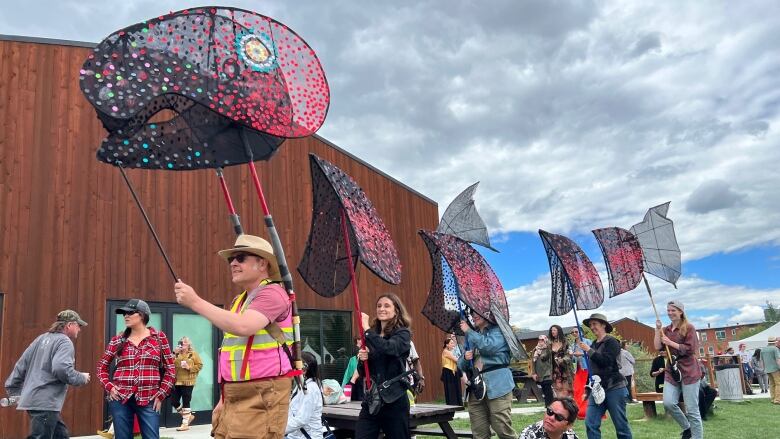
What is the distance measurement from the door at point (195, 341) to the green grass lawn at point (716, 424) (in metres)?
5.02

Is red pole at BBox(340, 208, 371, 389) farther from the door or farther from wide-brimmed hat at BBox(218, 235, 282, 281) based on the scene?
the door

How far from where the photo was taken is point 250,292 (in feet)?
10.7

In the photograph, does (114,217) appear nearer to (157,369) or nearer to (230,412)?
Answer: (157,369)

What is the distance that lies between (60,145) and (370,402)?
9648mm

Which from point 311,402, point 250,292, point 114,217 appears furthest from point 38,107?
point 250,292

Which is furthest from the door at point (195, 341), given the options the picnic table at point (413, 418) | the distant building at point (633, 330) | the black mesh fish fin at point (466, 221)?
the distant building at point (633, 330)


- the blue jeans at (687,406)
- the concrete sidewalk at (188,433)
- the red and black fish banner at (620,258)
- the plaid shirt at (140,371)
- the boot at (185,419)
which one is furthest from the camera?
the boot at (185,419)

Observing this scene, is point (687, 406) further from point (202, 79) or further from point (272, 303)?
point (202, 79)

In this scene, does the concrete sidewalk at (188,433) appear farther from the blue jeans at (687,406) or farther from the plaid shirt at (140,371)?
the blue jeans at (687,406)

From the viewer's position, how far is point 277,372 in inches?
120

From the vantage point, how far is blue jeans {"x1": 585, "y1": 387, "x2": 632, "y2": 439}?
6445mm

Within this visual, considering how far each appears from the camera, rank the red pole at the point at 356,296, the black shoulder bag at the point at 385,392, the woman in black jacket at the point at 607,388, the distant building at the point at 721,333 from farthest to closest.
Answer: the distant building at the point at 721,333
the woman in black jacket at the point at 607,388
the black shoulder bag at the point at 385,392
the red pole at the point at 356,296

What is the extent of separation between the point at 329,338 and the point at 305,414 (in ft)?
34.9

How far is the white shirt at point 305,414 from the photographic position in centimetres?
505
